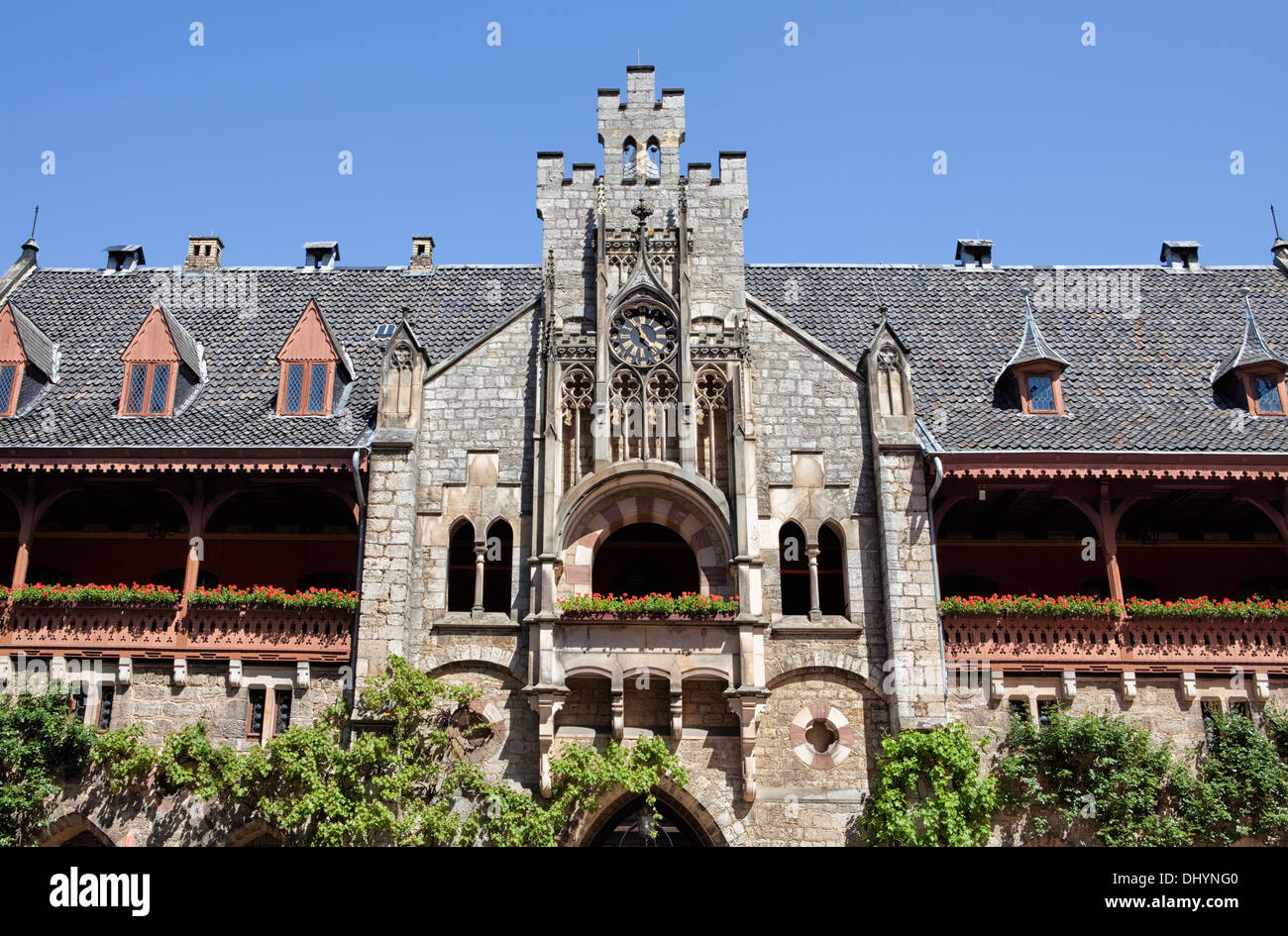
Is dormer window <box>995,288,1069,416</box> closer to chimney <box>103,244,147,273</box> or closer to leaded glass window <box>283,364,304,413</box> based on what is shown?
leaded glass window <box>283,364,304,413</box>

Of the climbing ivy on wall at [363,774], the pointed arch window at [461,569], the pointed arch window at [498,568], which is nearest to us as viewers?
the climbing ivy on wall at [363,774]

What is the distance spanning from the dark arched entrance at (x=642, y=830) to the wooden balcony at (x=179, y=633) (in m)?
6.23

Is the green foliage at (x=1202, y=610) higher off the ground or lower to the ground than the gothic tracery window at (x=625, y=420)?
lower

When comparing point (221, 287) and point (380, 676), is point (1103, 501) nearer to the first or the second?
point (380, 676)

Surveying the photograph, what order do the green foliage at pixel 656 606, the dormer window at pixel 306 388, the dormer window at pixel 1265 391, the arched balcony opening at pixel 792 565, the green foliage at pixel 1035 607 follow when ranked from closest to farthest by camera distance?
the green foliage at pixel 656 606, the green foliage at pixel 1035 607, the arched balcony opening at pixel 792 565, the dormer window at pixel 1265 391, the dormer window at pixel 306 388

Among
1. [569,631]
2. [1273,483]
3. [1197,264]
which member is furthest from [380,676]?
[1197,264]

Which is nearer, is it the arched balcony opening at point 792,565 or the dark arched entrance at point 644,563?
the arched balcony opening at point 792,565

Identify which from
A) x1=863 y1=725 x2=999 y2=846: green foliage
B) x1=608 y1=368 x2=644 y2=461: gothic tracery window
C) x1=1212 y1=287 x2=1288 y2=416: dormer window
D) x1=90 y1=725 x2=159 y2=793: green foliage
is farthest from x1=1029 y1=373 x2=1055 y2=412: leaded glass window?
x1=90 y1=725 x2=159 y2=793: green foliage

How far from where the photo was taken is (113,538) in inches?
1021

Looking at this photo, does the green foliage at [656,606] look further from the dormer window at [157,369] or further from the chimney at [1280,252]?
the chimney at [1280,252]

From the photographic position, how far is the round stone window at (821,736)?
2150 centimetres

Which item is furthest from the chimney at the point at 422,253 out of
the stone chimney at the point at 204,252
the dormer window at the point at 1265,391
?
the dormer window at the point at 1265,391

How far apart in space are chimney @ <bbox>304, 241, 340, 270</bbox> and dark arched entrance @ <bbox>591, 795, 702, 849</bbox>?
728 inches

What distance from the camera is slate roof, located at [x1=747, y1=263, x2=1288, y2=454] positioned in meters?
24.1
